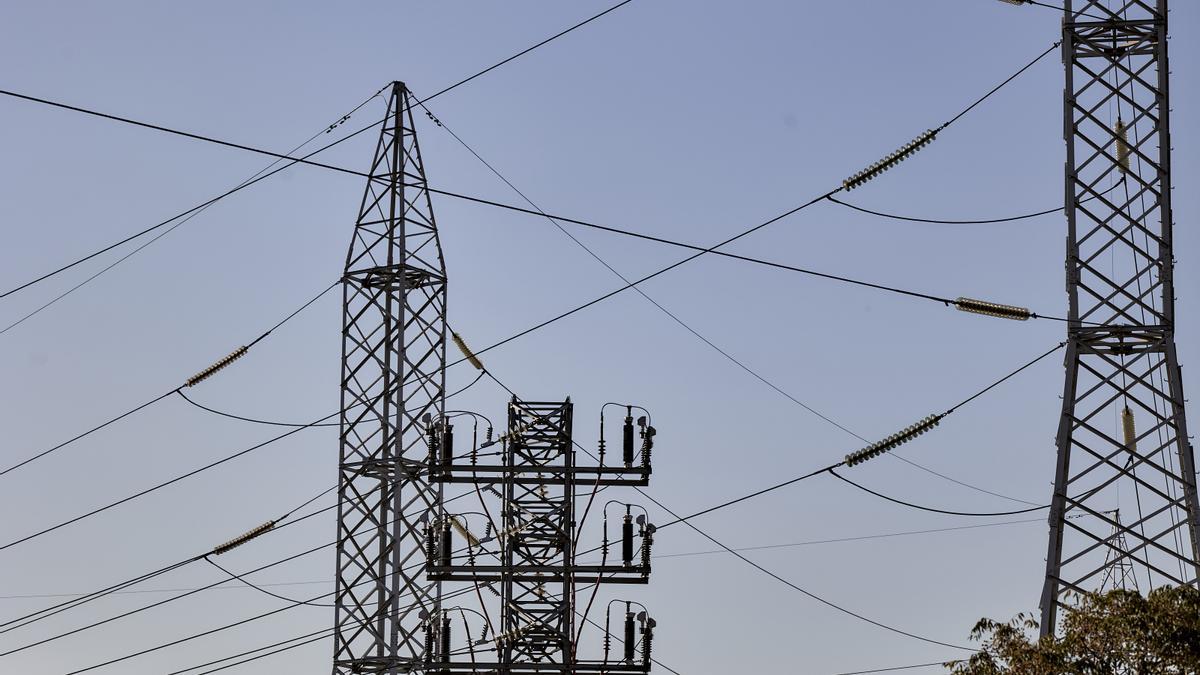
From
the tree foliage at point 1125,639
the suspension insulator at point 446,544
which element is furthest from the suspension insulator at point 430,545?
the tree foliage at point 1125,639

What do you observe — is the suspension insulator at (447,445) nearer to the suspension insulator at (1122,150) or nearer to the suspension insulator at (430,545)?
the suspension insulator at (430,545)

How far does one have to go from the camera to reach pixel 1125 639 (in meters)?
31.8

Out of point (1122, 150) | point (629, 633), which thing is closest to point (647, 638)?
point (629, 633)

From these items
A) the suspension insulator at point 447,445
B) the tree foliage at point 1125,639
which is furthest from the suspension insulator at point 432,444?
the tree foliage at point 1125,639

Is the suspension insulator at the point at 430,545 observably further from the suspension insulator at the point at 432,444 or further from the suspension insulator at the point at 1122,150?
the suspension insulator at the point at 1122,150

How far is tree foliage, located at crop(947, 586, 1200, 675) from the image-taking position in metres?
31.5

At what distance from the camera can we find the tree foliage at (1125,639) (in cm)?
3153

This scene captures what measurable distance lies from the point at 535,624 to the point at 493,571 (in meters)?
1.15

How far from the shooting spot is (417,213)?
138 ft

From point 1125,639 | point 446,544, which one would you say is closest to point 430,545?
point 446,544

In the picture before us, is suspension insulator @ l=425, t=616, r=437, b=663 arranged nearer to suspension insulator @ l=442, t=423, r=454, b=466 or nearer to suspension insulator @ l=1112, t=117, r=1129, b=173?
suspension insulator @ l=442, t=423, r=454, b=466

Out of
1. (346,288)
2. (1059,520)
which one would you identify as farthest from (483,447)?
(1059,520)

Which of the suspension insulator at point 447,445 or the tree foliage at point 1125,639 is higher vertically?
the suspension insulator at point 447,445

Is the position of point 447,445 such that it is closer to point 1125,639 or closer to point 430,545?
point 430,545
